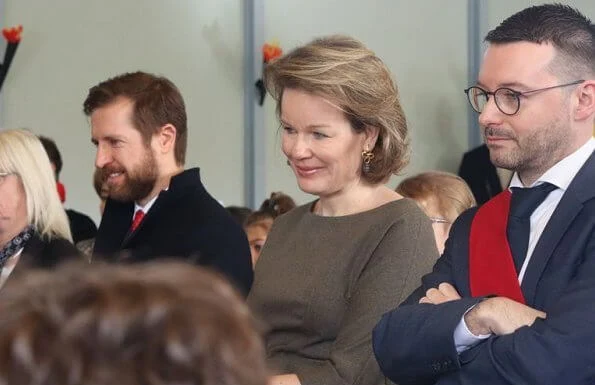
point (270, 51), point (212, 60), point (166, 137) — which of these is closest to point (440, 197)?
point (166, 137)

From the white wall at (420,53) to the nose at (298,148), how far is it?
422 cm

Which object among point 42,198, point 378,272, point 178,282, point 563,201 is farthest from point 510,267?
point 42,198

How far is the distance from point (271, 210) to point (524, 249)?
101 inches

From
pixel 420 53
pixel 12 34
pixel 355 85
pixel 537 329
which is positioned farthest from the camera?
pixel 420 53

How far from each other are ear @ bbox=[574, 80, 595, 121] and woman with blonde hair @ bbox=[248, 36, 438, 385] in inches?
20.0

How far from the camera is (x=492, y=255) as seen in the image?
2.38 metres

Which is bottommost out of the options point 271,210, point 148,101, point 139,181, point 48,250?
point 271,210

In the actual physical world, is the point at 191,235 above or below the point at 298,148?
below

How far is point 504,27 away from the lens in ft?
8.18

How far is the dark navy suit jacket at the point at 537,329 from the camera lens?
2.12 m

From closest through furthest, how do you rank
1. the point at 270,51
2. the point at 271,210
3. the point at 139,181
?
the point at 139,181 → the point at 271,210 → the point at 270,51

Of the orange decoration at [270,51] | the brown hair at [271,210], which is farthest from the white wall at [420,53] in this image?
the brown hair at [271,210]

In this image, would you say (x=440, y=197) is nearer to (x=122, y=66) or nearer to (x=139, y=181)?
(x=139, y=181)

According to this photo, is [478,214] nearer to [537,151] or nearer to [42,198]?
[537,151]
